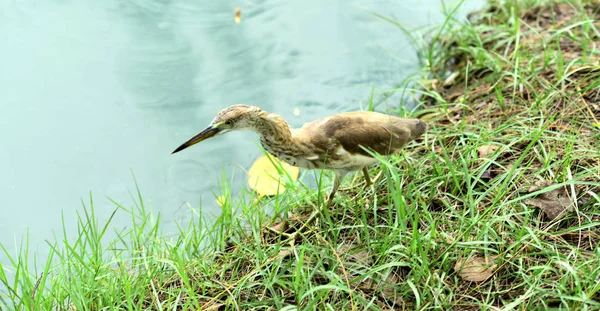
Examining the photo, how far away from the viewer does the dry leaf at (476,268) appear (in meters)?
2.89

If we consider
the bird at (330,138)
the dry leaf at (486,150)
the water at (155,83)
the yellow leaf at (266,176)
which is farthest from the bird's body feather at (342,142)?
the water at (155,83)

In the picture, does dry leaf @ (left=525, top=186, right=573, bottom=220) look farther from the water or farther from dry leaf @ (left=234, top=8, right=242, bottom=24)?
dry leaf @ (left=234, top=8, right=242, bottom=24)

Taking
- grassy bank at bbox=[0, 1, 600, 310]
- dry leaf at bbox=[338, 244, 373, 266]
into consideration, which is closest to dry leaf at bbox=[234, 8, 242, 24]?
grassy bank at bbox=[0, 1, 600, 310]

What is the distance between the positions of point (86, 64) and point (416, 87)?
2.50 meters

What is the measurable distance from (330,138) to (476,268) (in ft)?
3.17

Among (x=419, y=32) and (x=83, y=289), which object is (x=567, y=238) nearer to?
(x=83, y=289)

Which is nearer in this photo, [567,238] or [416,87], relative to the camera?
[567,238]

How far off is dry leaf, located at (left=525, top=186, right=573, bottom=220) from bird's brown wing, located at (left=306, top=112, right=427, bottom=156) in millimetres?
732

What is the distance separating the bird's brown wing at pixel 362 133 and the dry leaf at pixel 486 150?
1.54 ft

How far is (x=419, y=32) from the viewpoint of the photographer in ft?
17.5

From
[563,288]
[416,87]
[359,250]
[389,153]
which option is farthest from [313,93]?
[563,288]

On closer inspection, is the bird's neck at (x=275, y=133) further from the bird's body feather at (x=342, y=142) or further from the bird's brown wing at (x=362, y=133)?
the bird's brown wing at (x=362, y=133)

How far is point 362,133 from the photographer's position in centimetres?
334

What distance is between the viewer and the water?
158 inches
